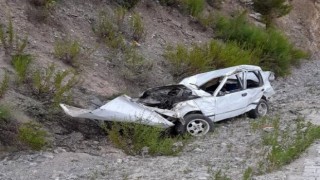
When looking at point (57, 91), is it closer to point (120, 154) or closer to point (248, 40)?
point (120, 154)

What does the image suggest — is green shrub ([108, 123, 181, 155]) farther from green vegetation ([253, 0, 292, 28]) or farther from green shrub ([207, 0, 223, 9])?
green vegetation ([253, 0, 292, 28])

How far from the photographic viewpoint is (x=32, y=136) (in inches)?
365

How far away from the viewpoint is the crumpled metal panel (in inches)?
391

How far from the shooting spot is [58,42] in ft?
45.3

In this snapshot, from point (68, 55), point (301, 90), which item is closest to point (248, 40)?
point (301, 90)

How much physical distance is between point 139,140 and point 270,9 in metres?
14.7

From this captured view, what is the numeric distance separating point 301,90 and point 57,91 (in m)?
8.49

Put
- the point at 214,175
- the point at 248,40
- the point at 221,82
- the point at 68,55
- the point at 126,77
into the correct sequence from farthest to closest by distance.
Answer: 1. the point at 248,40
2. the point at 126,77
3. the point at 68,55
4. the point at 221,82
5. the point at 214,175

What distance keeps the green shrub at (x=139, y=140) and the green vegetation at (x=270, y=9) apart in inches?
554

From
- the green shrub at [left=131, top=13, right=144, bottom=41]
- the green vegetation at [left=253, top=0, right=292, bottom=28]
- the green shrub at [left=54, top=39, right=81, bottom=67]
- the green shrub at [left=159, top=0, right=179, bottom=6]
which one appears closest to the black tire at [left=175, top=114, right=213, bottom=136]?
the green shrub at [left=54, top=39, right=81, bottom=67]

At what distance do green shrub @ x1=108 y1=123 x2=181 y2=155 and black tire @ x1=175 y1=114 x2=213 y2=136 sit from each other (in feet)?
3.89

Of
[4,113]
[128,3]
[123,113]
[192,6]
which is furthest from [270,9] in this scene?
[4,113]

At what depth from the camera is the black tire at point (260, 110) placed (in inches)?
517

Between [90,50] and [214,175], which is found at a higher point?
[90,50]
